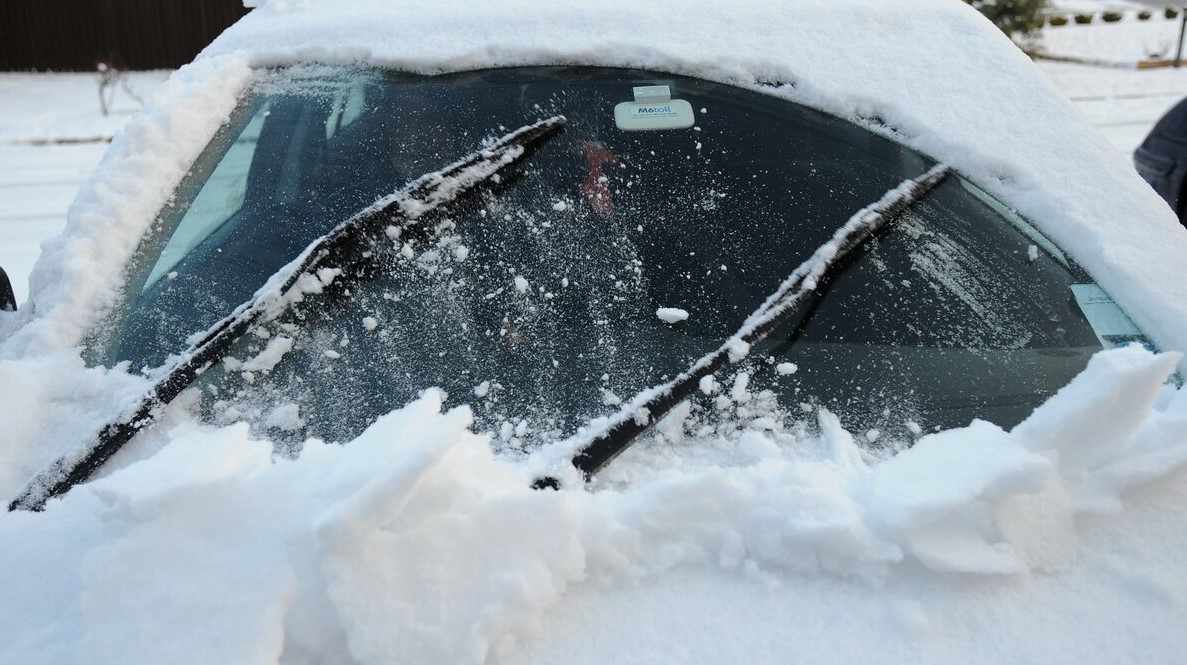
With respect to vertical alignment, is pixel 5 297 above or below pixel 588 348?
below

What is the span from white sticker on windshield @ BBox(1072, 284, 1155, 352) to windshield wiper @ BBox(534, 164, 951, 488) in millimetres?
328

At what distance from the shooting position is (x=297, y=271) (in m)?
1.56

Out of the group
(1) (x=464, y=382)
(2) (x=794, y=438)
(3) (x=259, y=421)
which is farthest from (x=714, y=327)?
(3) (x=259, y=421)

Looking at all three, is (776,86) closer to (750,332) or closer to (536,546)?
(750,332)

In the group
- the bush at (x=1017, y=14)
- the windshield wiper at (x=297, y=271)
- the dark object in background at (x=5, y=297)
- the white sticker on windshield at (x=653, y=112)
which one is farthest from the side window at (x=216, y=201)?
the bush at (x=1017, y=14)

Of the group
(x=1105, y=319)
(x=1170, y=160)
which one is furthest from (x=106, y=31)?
Result: (x=1105, y=319)

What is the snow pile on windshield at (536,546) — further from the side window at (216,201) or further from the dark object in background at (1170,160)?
the dark object in background at (1170,160)

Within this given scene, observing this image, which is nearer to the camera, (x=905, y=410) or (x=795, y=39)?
(x=905, y=410)

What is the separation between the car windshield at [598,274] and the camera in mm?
1409

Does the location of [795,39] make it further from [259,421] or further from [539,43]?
[259,421]

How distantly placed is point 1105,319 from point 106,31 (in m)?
16.7

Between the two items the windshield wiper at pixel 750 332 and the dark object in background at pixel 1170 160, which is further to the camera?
the dark object in background at pixel 1170 160

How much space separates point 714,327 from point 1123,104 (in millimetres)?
9882

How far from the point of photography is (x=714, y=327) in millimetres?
1490
